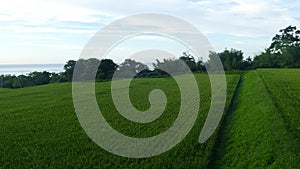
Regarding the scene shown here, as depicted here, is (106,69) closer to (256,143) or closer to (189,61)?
(189,61)

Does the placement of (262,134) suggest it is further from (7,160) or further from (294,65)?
(294,65)

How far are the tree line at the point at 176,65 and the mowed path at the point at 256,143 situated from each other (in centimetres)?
2767

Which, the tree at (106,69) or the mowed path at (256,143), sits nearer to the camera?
the mowed path at (256,143)

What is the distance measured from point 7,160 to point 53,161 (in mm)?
1184

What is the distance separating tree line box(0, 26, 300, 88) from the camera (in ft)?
154

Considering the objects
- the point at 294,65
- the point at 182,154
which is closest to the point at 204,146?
the point at 182,154

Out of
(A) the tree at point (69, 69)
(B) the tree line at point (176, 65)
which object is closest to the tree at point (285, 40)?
(B) the tree line at point (176, 65)

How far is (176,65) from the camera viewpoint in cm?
5459

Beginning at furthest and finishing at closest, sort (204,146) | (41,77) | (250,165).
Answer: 1. (41,77)
2. (204,146)
3. (250,165)

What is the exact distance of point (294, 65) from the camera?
61562 mm

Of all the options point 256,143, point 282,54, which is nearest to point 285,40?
point 282,54

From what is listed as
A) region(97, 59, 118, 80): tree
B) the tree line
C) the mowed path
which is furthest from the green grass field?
region(97, 59, 118, 80): tree

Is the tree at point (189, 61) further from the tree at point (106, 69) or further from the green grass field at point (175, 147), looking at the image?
the green grass field at point (175, 147)

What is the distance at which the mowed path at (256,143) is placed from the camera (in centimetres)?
862
